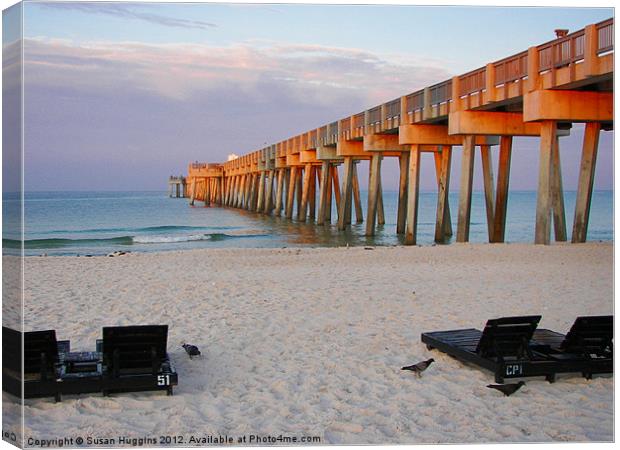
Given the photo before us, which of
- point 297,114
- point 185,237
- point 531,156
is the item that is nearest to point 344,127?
point 185,237

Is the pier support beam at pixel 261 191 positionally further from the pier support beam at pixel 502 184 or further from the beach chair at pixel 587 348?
the beach chair at pixel 587 348

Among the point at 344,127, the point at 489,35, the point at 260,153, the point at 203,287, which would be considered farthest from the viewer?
the point at 260,153

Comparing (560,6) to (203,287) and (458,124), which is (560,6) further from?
(458,124)

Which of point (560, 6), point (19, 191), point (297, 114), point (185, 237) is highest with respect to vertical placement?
point (560, 6)

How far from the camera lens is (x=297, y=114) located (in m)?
9.47

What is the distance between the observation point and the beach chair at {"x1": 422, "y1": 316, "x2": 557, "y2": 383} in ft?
21.6

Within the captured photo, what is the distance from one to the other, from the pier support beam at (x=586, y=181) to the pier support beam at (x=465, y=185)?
3575 millimetres

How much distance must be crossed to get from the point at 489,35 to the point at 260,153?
45338 mm

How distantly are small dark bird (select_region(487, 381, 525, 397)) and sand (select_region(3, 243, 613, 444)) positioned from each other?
0.07 meters

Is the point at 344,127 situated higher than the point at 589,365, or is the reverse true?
the point at 344,127

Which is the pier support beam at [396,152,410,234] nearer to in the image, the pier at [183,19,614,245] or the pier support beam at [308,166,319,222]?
the pier at [183,19,614,245]

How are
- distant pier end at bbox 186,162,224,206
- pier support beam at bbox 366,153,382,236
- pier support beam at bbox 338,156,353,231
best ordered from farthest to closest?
distant pier end at bbox 186,162,224,206 → pier support beam at bbox 338,156,353,231 → pier support beam at bbox 366,153,382,236

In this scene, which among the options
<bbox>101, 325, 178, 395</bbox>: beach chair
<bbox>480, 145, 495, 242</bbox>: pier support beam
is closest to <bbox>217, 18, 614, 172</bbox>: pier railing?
<bbox>480, 145, 495, 242</bbox>: pier support beam

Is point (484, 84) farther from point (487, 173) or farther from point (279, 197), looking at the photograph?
point (279, 197)
